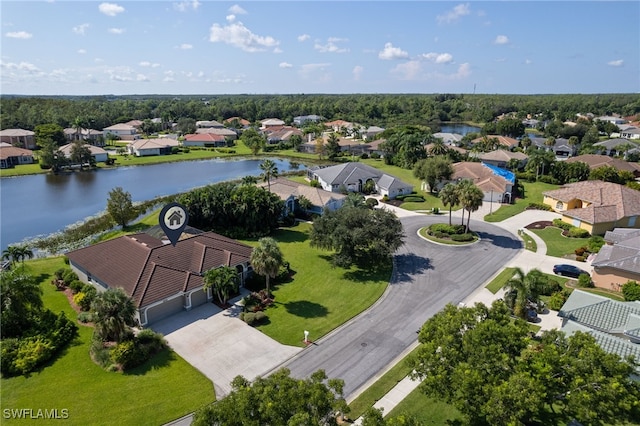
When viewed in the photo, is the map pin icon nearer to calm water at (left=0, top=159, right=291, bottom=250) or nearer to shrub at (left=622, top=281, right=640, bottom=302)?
calm water at (left=0, top=159, right=291, bottom=250)

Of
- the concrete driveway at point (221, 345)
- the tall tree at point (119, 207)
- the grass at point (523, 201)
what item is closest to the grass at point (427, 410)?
the concrete driveway at point (221, 345)

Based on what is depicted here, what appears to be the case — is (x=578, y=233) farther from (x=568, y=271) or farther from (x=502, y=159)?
(x=502, y=159)

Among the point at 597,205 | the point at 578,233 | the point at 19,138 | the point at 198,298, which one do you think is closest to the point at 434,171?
the point at 597,205

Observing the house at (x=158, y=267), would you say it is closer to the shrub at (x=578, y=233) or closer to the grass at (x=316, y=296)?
the grass at (x=316, y=296)

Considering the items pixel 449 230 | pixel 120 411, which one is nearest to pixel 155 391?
pixel 120 411

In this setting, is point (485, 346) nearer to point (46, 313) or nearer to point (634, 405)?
point (634, 405)

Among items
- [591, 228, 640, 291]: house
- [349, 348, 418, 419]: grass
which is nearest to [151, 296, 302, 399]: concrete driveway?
[349, 348, 418, 419]: grass

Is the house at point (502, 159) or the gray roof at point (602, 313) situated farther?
the house at point (502, 159)
